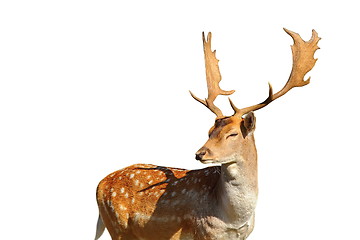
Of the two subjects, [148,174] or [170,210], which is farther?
[148,174]

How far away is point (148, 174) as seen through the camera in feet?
25.2

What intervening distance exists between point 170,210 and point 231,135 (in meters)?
1.20

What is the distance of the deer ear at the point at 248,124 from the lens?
260 inches

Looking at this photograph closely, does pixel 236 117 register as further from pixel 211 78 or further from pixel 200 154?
pixel 211 78

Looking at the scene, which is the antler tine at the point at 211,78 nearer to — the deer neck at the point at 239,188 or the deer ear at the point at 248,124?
the deer ear at the point at 248,124

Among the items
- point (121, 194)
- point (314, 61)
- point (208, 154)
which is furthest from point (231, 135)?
point (121, 194)

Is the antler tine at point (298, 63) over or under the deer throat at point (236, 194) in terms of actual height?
over

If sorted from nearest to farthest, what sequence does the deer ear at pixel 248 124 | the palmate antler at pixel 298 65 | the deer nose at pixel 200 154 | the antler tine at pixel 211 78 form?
the deer nose at pixel 200 154 < the deer ear at pixel 248 124 < the palmate antler at pixel 298 65 < the antler tine at pixel 211 78

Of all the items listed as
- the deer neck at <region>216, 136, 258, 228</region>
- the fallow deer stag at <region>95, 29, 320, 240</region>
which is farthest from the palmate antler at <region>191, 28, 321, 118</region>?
the deer neck at <region>216, 136, 258, 228</region>

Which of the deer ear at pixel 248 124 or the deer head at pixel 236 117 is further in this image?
the deer ear at pixel 248 124

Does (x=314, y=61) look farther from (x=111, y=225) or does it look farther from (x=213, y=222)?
(x=111, y=225)

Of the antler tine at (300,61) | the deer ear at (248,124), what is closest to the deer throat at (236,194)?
→ the deer ear at (248,124)

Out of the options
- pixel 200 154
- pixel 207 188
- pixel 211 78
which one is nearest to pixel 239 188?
pixel 207 188

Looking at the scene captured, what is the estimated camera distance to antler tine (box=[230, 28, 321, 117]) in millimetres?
6902
